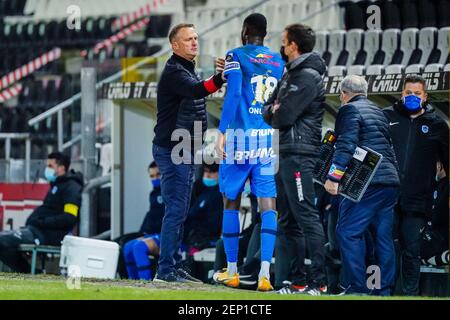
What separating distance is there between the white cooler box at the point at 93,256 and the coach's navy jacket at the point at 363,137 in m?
3.44

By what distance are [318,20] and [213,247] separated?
4.76 meters

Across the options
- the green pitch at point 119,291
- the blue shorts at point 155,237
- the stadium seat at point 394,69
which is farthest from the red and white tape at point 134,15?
the green pitch at point 119,291

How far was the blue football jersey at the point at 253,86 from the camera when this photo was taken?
400 inches

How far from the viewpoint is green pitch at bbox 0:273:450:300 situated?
29.9 ft

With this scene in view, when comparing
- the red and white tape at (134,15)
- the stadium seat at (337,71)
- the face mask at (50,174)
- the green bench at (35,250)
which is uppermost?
the red and white tape at (134,15)

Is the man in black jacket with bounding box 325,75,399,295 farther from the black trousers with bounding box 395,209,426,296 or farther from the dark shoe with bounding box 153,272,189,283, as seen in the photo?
the dark shoe with bounding box 153,272,189,283

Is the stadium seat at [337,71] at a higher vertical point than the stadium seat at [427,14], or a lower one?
lower

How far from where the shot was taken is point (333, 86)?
43.5ft

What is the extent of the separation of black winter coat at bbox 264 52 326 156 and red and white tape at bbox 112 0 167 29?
1272cm

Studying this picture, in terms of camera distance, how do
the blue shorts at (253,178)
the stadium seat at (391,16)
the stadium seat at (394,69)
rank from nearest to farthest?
1. the blue shorts at (253,178)
2. the stadium seat at (394,69)
3. the stadium seat at (391,16)

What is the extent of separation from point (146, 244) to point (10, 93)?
903cm

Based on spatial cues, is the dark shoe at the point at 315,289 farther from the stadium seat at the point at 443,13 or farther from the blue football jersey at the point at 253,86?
the stadium seat at the point at 443,13
